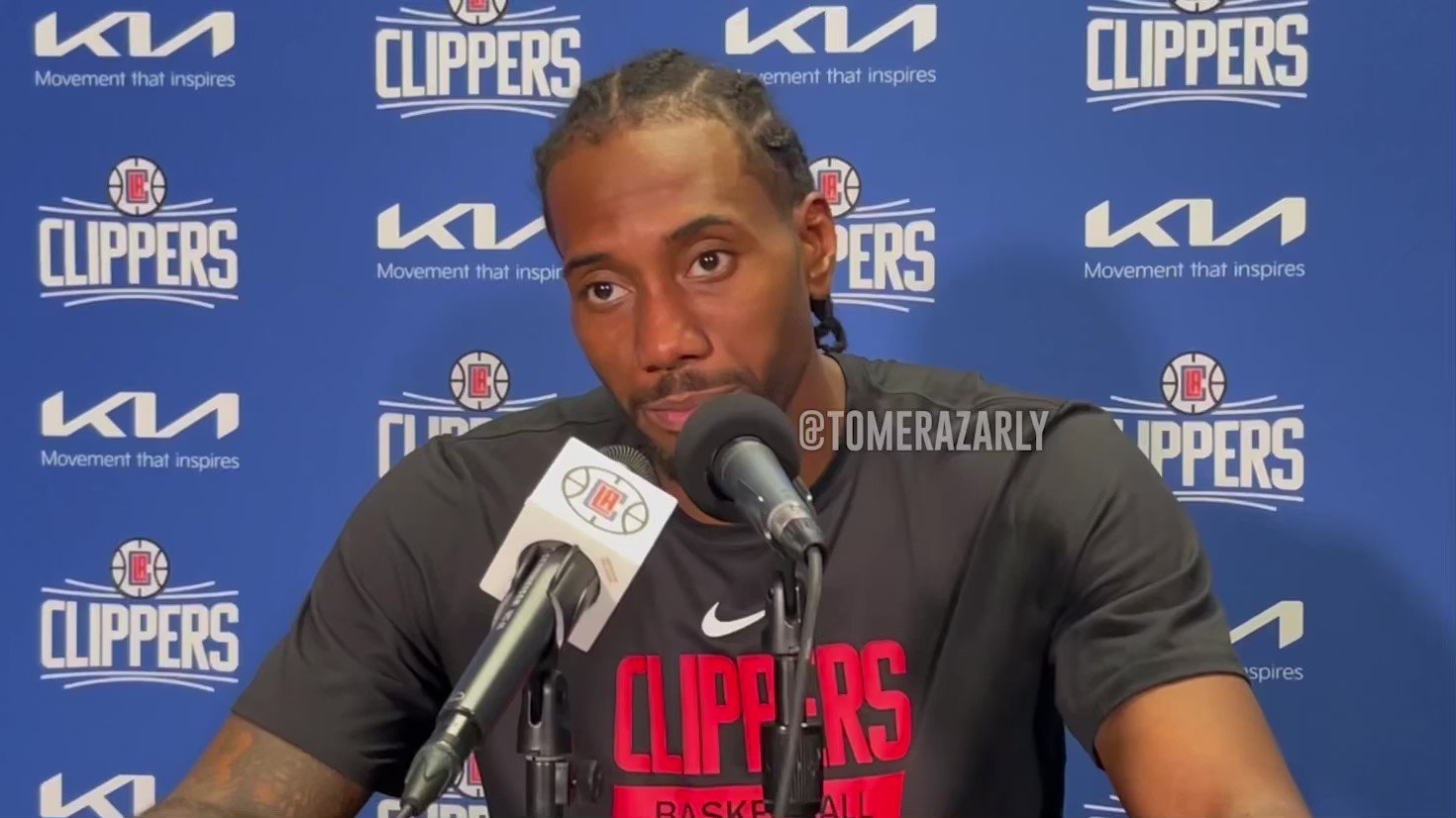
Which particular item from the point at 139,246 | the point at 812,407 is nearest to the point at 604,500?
the point at 812,407

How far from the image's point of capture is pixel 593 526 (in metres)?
0.98

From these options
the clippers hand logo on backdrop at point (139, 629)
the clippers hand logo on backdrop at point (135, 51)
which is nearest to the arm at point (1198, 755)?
the clippers hand logo on backdrop at point (139, 629)

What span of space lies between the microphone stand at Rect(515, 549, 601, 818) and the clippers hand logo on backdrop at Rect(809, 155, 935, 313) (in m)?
1.12

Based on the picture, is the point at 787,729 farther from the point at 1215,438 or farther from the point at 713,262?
the point at 1215,438

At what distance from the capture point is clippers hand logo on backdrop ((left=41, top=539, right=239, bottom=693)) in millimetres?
2084

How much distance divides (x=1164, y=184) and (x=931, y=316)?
0.34m

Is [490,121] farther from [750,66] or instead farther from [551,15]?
[750,66]

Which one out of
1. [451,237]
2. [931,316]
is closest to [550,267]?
[451,237]

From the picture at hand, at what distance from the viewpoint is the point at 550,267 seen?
2.01 meters

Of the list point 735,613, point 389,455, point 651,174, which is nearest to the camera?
point 651,174

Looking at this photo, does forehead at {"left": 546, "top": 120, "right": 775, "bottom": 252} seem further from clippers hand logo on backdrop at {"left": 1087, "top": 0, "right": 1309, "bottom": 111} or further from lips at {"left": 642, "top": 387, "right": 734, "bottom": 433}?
clippers hand logo on backdrop at {"left": 1087, "top": 0, "right": 1309, "bottom": 111}

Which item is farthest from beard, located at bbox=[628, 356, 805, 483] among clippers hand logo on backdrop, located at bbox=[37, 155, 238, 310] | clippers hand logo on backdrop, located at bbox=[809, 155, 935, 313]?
clippers hand logo on backdrop, located at bbox=[37, 155, 238, 310]

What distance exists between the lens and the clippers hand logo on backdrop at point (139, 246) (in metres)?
2.05

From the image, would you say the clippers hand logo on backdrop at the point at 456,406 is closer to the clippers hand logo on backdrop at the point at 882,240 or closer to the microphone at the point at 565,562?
the clippers hand logo on backdrop at the point at 882,240
